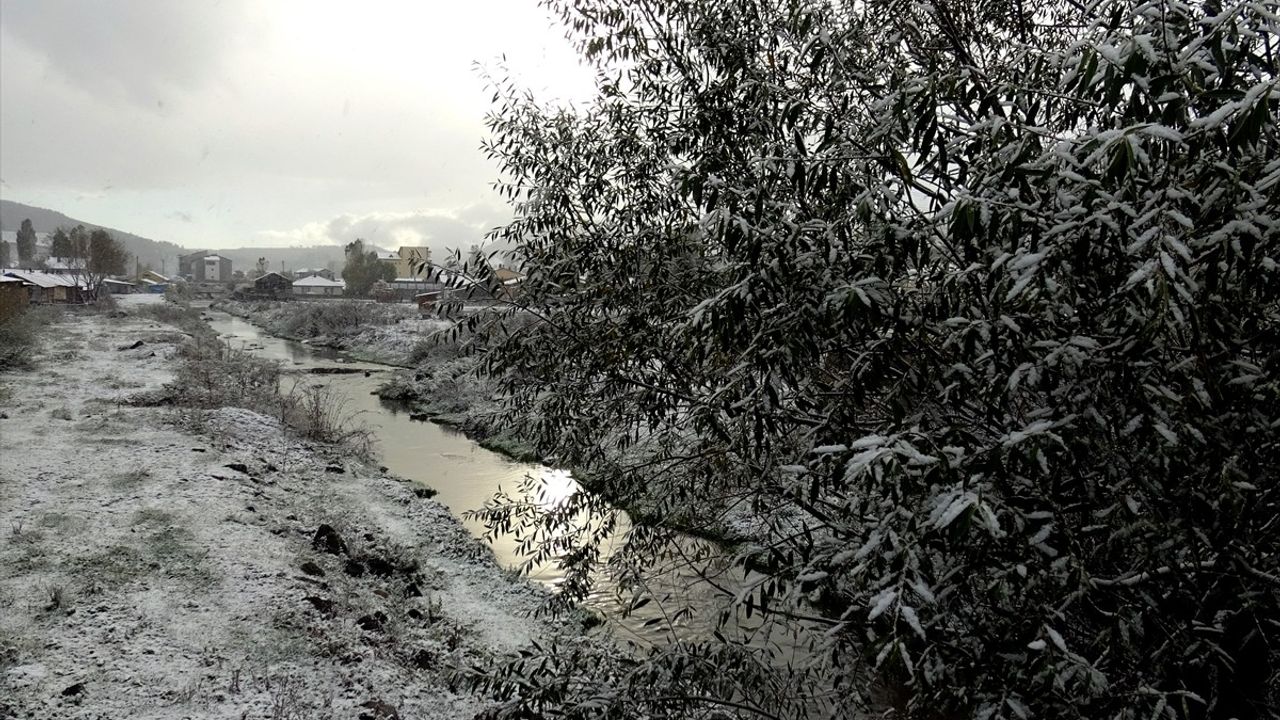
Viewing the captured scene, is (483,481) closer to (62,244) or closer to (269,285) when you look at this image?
(269,285)

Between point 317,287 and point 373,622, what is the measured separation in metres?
82.1

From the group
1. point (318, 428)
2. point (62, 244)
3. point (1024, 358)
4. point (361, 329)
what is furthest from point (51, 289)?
point (1024, 358)

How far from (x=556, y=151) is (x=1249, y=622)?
492 cm

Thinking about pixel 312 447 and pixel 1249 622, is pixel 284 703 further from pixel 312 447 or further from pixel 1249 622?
pixel 312 447

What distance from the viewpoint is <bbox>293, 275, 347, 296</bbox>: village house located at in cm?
7900

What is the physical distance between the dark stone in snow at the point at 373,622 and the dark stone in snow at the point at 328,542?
2.00m

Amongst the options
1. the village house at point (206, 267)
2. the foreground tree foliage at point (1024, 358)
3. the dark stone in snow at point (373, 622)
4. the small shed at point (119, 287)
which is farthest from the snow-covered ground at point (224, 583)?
the village house at point (206, 267)

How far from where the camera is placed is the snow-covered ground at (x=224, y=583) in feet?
19.0

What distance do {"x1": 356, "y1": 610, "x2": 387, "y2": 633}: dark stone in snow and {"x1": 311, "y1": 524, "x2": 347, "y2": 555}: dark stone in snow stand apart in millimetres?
2000

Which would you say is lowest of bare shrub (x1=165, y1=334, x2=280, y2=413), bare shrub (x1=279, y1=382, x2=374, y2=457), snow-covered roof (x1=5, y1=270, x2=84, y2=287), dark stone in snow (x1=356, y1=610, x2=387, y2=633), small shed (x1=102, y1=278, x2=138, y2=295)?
dark stone in snow (x1=356, y1=610, x2=387, y2=633)

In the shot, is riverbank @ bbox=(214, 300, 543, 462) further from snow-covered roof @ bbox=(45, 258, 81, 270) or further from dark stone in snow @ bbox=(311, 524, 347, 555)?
snow-covered roof @ bbox=(45, 258, 81, 270)

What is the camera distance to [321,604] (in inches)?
298

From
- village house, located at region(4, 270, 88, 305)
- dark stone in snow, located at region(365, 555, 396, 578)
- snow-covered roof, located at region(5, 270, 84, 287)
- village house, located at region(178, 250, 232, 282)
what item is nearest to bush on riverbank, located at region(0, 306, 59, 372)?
dark stone in snow, located at region(365, 555, 396, 578)

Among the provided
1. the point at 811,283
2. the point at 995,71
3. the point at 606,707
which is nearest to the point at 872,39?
the point at 995,71
